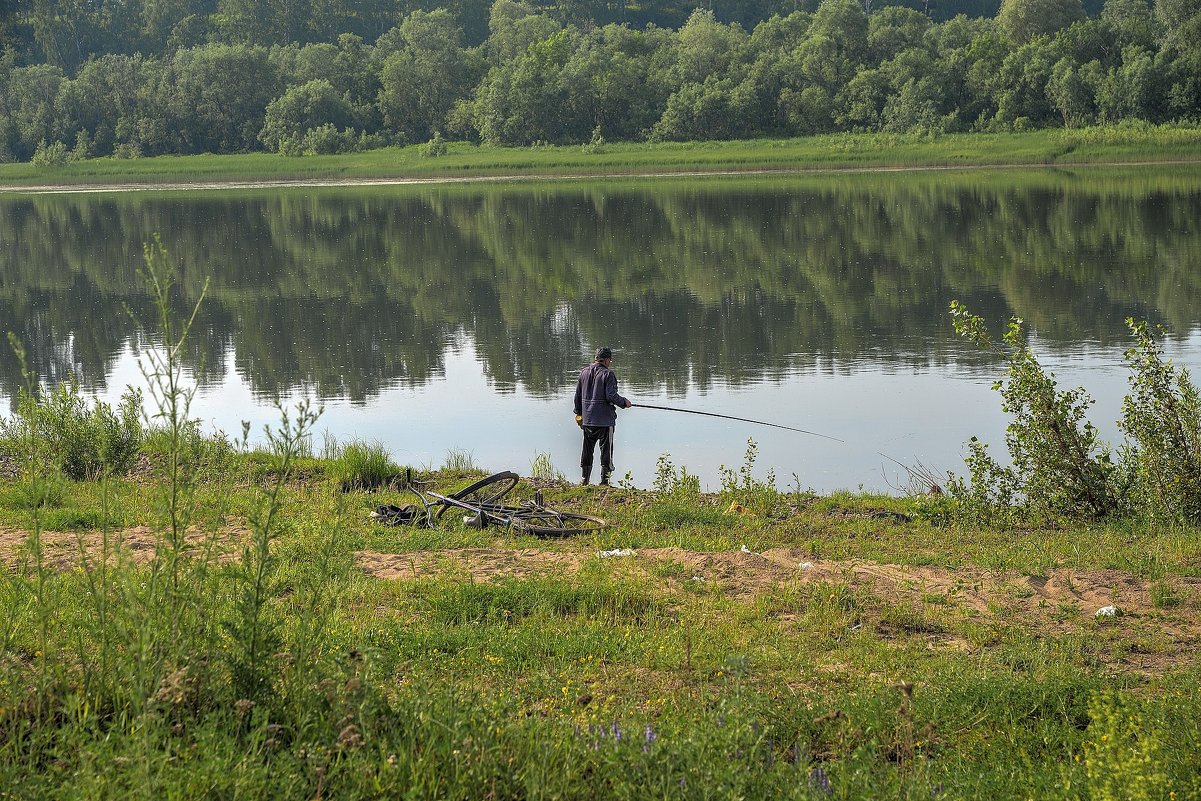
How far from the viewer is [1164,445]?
37.8 feet

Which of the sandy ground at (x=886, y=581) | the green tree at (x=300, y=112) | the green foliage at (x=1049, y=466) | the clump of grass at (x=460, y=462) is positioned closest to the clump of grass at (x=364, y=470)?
the clump of grass at (x=460, y=462)

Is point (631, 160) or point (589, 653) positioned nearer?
point (589, 653)

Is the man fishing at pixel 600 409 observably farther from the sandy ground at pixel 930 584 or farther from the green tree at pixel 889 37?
the green tree at pixel 889 37

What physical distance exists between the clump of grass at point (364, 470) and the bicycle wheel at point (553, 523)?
3002 millimetres

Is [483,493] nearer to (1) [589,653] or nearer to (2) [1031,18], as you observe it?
(1) [589,653]

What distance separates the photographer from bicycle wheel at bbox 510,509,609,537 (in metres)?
11.0

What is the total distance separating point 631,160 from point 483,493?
79.4m

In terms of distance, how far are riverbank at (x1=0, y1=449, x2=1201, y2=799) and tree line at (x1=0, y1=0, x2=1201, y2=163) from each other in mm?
82395

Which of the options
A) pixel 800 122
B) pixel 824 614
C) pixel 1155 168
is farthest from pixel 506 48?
pixel 824 614

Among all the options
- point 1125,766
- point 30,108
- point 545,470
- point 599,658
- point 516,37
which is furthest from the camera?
point 516,37

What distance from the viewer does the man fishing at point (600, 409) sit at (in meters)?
14.8

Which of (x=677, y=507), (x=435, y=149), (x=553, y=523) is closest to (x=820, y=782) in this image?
(x=553, y=523)

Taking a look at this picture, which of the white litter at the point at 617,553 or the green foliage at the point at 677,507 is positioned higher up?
the white litter at the point at 617,553

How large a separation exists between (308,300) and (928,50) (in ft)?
286
